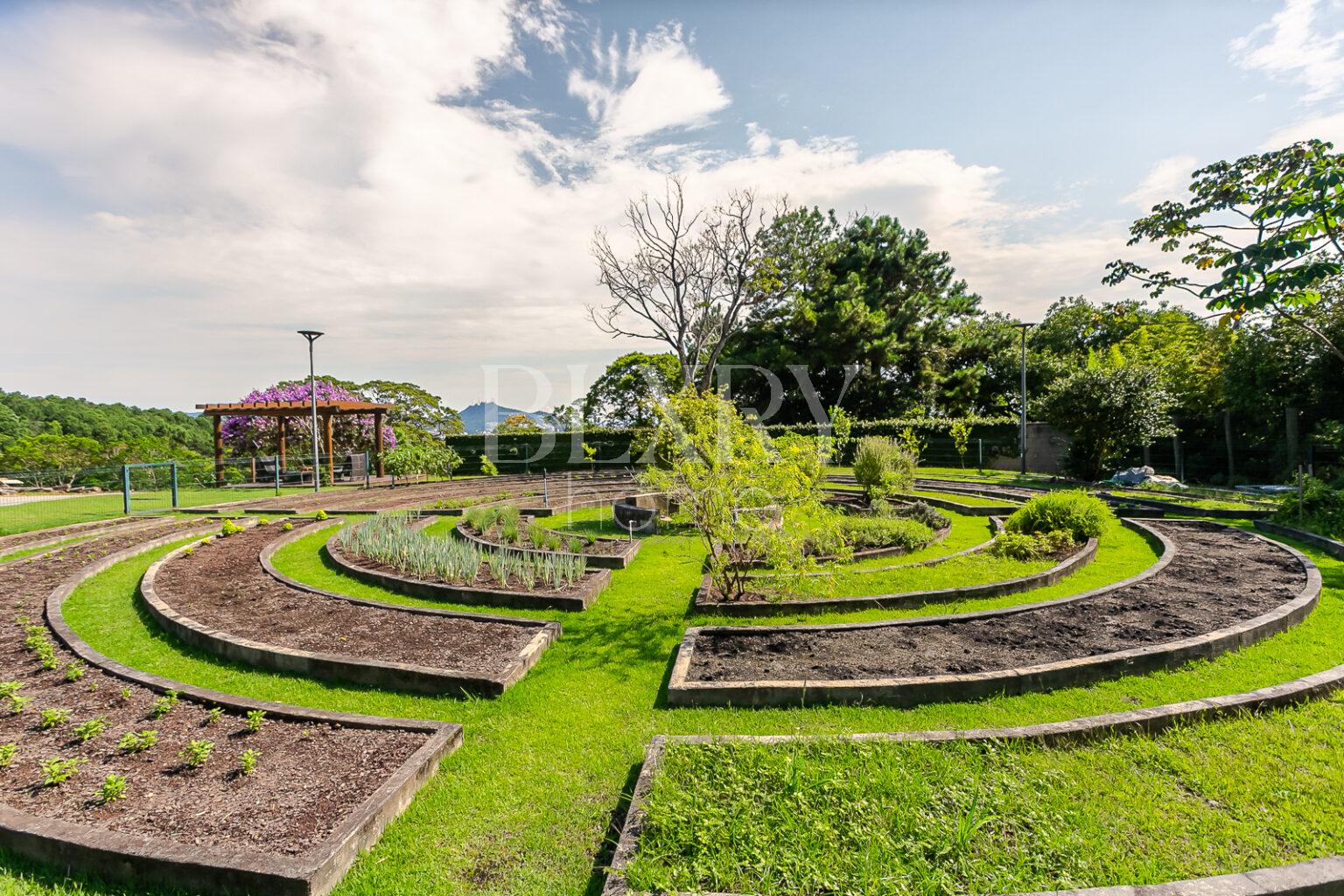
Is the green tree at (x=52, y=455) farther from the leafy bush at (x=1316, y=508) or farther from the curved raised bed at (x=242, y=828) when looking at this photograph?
the leafy bush at (x=1316, y=508)

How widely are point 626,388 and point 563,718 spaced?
33.3 m

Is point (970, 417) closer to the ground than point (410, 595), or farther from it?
farther from it

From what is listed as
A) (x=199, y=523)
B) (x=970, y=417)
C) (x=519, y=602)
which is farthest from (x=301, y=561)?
(x=970, y=417)

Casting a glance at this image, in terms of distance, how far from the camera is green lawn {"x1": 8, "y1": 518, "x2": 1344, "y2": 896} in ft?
8.89

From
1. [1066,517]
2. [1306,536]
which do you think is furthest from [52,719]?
[1306,536]

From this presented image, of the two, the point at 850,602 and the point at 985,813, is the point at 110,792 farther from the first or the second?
the point at 850,602

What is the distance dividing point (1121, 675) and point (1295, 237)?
8632 mm

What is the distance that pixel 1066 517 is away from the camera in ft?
29.2

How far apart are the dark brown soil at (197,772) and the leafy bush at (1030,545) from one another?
786 centimetres

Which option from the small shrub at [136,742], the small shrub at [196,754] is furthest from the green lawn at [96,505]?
the small shrub at [196,754]

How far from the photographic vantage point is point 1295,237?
8.52 meters

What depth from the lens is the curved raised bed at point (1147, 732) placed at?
88.5 inches

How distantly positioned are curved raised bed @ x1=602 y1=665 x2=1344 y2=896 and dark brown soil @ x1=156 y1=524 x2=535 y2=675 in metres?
2.10

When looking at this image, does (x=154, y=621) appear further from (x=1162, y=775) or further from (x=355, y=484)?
(x=355, y=484)
